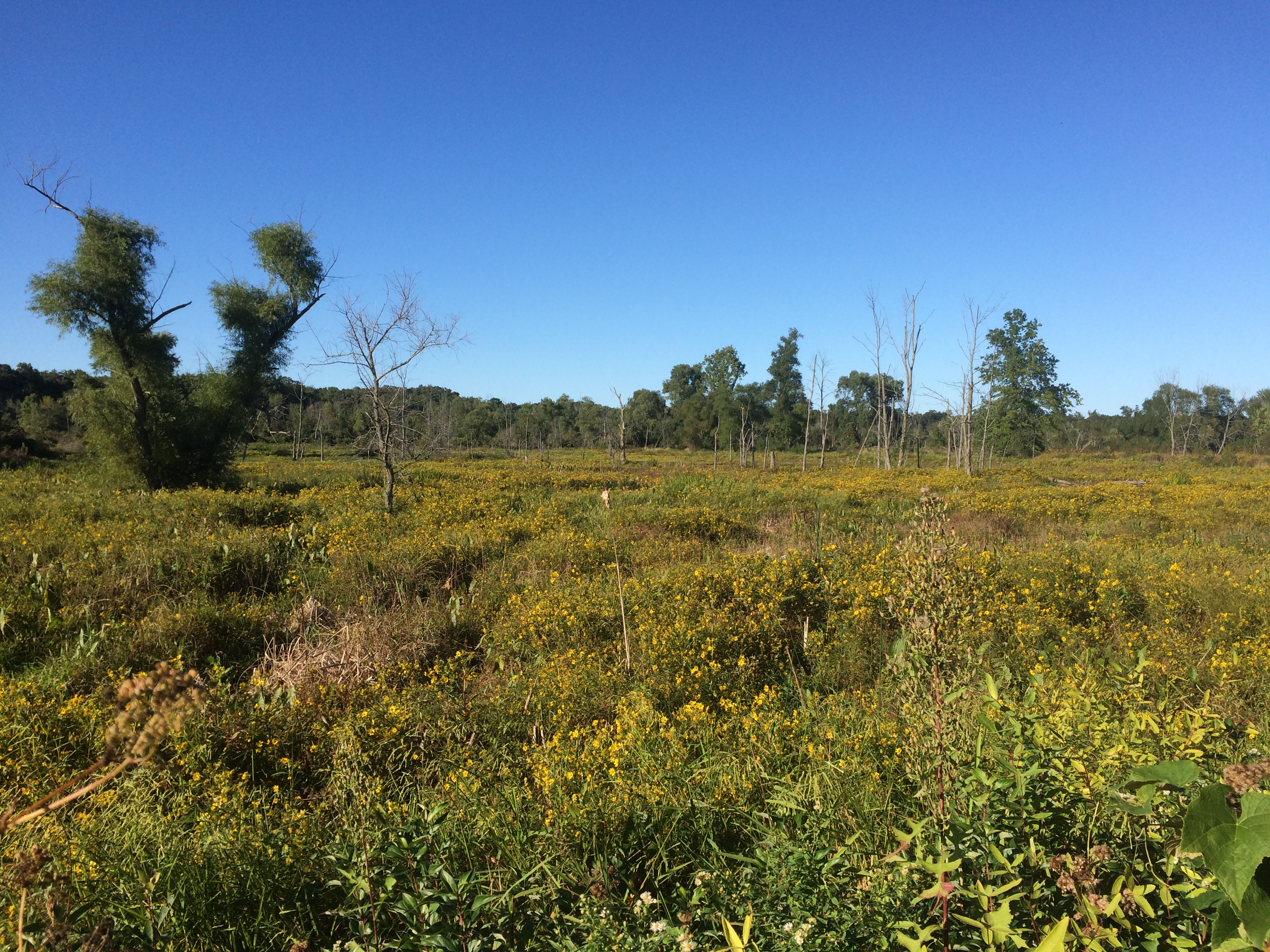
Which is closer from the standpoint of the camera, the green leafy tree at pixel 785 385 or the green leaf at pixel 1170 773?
the green leaf at pixel 1170 773

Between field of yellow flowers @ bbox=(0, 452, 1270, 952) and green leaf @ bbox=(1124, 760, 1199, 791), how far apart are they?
0.13 metres

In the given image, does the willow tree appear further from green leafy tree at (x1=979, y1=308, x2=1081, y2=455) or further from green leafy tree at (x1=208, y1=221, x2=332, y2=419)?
green leafy tree at (x1=979, y1=308, x2=1081, y2=455)

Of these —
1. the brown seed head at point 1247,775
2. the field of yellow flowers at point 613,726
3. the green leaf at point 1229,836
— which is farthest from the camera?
the field of yellow flowers at point 613,726

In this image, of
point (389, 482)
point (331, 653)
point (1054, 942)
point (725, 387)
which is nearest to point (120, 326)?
point (389, 482)

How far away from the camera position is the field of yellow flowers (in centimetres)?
181

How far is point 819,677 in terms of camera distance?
5160 millimetres

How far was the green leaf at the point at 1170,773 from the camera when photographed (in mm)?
1040

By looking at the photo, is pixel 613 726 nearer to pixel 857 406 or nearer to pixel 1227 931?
pixel 1227 931

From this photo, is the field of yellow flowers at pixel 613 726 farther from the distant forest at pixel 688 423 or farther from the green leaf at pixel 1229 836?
the distant forest at pixel 688 423

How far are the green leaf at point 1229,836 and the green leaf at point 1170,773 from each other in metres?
0.08

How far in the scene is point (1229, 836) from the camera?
91 centimetres

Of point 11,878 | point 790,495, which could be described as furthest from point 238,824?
point 790,495

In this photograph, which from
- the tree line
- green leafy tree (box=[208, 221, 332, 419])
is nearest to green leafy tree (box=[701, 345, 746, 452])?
the tree line

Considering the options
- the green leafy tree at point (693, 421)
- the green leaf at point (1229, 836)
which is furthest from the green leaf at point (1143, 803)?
the green leafy tree at point (693, 421)
